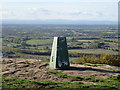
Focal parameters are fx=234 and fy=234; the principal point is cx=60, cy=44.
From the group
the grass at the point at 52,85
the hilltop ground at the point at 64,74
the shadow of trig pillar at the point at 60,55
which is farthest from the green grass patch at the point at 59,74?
the grass at the point at 52,85

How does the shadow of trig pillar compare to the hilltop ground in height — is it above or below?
above

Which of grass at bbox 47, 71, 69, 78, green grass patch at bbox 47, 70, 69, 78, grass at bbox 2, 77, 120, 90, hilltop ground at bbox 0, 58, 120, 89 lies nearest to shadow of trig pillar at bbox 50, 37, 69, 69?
hilltop ground at bbox 0, 58, 120, 89

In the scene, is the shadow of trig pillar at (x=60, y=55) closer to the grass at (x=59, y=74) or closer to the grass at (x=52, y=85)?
the grass at (x=59, y=74)

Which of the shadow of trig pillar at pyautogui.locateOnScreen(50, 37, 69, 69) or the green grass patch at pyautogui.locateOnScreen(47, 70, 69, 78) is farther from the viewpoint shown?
the shadow of trig pillar at pyautogui.locateOnScreen(50, 37, 69, 69)

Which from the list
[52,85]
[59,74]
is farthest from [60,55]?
[52,85]

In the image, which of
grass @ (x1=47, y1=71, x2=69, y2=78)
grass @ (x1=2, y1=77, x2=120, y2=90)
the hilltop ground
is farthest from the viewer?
grass @ (x1=47, y1=71, x2=69, y2=78)

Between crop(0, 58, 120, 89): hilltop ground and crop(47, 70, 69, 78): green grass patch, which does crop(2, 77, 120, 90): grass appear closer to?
crop(0, 58, 120, 89): hilltop ground

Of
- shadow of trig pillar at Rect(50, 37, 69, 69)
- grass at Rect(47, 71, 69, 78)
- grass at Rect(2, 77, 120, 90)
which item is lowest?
grass at Rect(2, 77, 120, 90)

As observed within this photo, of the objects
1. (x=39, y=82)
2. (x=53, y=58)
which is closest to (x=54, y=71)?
(x=53, y=58)

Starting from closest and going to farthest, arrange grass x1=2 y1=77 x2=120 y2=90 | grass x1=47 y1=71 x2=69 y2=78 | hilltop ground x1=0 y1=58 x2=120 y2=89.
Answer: grass x1=2 y1=77 x2=120 y2=90 < hilltop ground x1=0 y1=58 x2=120 y2=89 < grass x1=47 y1=71 x2=69 y2=78
